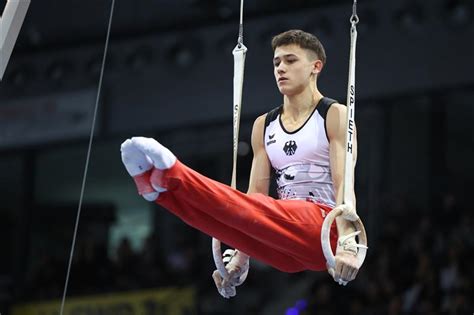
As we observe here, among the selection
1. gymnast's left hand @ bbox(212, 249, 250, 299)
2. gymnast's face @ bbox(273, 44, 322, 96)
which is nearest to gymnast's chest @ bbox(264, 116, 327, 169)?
gymnast's face @ bbox(273, 44, 322, 96)

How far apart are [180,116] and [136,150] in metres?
9.18

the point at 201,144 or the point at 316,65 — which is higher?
the point at 201,144

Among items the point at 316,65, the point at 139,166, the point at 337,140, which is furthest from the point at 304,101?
the point at 139,166

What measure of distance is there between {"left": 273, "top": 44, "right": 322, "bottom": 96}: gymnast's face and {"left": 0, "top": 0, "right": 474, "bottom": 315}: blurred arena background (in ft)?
15.8

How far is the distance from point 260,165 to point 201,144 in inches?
302

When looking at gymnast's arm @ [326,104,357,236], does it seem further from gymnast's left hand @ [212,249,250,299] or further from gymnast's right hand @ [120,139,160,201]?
gymnast's right hand @ [120,139,160,201]

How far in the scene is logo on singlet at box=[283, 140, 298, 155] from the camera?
20.3 feet

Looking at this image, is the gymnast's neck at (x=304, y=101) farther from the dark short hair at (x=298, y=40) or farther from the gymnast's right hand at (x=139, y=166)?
the gymnast's right hand at (x=139, y=166)

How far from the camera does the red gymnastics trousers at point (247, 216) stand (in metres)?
5.43

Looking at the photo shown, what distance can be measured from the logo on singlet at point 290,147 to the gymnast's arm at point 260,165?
8.8 inches

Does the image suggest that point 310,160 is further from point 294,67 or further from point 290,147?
point 294,67

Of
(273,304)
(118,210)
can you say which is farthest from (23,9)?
(118,210)

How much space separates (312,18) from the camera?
1305 cm

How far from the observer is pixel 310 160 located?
616cm
